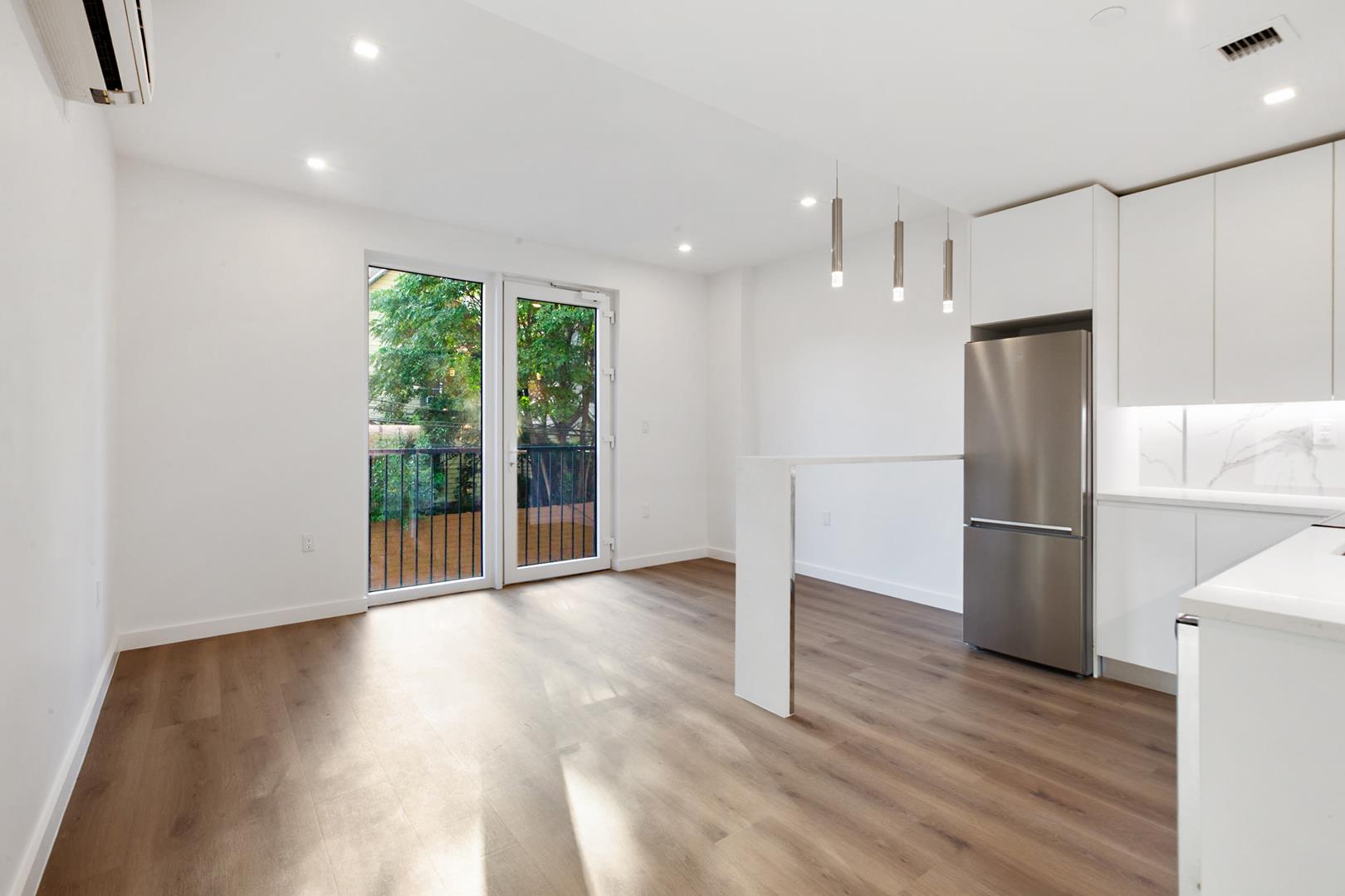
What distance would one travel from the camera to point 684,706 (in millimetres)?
2740

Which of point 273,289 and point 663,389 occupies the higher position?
point 273,289

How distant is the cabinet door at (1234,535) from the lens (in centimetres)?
256

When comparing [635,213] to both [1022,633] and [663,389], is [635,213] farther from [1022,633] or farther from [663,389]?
[1022,633]

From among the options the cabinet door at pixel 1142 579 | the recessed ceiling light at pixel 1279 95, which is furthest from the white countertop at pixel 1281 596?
the recessed ceiling light at pixel 1279 95

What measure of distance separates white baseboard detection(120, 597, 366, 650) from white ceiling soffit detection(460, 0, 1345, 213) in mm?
3513

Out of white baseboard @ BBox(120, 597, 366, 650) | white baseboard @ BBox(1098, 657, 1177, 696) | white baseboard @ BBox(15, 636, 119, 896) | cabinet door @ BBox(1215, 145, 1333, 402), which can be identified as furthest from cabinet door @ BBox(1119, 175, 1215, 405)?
white baseboard @ BBox(120, 597, 366, 650)

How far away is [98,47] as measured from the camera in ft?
5.93

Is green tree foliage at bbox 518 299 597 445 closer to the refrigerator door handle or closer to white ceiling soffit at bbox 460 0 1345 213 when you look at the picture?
white ceiling soffit at bbox 460 0 1345 213

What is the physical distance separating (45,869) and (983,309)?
13.6ft

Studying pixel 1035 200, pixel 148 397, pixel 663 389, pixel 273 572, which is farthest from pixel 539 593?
pixel 1035 200

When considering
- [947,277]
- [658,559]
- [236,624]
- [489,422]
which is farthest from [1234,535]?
[236,624]

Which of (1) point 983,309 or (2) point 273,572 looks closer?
(1) point 983,309

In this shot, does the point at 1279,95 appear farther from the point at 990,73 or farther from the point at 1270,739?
the point at 1270,739

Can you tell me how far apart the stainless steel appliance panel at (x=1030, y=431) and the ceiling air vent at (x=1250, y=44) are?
3.90 feet
